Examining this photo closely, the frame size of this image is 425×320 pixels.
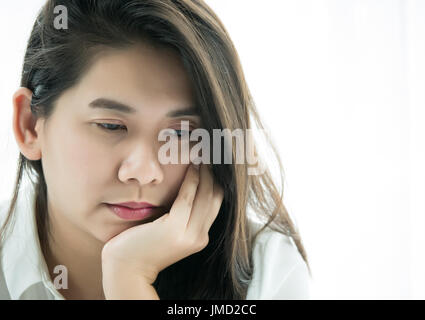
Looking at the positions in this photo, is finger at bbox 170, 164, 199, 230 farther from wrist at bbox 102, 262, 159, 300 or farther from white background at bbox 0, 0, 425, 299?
white background at bbox 0, 0, 425, 299

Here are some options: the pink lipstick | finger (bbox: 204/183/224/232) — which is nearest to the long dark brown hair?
finger (bbox: 204/183/224/232)

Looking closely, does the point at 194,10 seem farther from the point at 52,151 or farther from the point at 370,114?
the point at 370,114

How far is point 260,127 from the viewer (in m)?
0.94

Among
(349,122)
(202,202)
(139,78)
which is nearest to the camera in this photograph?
(139,78)

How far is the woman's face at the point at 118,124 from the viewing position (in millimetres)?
763

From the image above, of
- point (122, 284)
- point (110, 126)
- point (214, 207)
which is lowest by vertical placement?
point (122, 284)

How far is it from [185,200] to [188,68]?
24 cm

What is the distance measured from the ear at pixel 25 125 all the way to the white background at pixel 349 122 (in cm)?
29

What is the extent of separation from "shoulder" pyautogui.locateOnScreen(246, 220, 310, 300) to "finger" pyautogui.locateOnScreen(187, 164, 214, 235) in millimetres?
158

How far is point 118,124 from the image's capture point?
779 millimetres

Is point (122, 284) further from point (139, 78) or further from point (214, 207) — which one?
point (139, 78)

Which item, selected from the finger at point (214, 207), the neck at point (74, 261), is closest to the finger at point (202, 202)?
the finger at point (214, 207)

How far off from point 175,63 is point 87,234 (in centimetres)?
40

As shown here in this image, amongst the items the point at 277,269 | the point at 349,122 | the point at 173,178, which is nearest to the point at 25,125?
the point at 173,178
